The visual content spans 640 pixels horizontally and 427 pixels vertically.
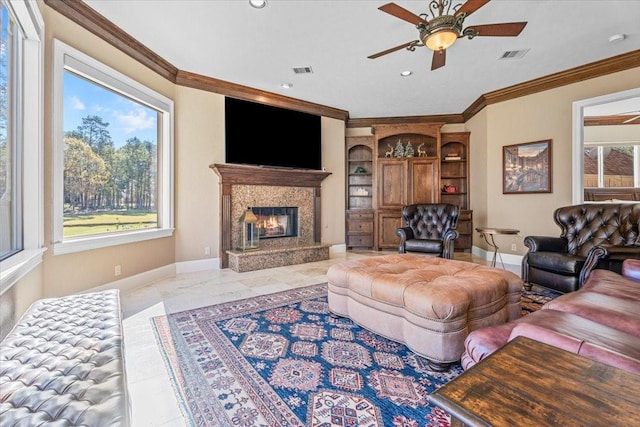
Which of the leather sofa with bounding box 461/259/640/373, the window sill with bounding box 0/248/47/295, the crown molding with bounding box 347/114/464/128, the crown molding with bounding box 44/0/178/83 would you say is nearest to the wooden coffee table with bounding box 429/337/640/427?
the leather sofa with bounding box 461/259/640/373

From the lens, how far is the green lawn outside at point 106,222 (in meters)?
2.91

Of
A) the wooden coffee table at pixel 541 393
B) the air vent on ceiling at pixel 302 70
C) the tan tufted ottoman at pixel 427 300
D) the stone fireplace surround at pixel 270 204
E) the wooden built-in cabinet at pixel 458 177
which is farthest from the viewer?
the wooden built-in cabinet at pixel 458 177

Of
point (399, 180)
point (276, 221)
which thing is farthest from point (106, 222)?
→ point (399, 180)

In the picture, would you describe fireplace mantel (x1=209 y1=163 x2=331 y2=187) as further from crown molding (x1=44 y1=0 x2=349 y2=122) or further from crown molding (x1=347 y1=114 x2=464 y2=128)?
crown molding (x1=347 y1=114 x2=464 y2=128)

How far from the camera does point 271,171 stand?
5.00 meters

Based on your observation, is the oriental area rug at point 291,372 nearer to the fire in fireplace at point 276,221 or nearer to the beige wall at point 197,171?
the beige wall at point 197,171

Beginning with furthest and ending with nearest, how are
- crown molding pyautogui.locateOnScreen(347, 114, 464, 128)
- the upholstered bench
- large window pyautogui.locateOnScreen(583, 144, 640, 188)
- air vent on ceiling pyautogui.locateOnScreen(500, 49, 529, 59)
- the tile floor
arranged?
large window pyautogui.locateOnScreen(583, 144, 640, 188), crown molding pyautogui.locateOnScreen(347, 114, 464, 128), air vent on ceiling pyautogui.locateOnScreen(500, 49, 529, 59), the tile floor, the upholstered bench

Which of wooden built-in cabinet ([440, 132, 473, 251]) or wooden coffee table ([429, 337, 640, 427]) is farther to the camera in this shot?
wooden built-in cabinet ([440, 132, 473, 251])

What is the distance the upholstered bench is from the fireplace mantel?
3098 millimetres

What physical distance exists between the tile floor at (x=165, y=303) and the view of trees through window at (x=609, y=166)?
4320 millimetres

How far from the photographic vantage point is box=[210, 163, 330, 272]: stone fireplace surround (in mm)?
4531

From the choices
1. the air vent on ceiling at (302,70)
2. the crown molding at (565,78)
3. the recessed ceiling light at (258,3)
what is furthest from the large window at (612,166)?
the recessed ceiling light at (258,3)

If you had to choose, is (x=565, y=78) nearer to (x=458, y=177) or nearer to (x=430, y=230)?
(x=458, y=177)

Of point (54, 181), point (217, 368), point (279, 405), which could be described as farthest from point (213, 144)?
point (279, 405)
